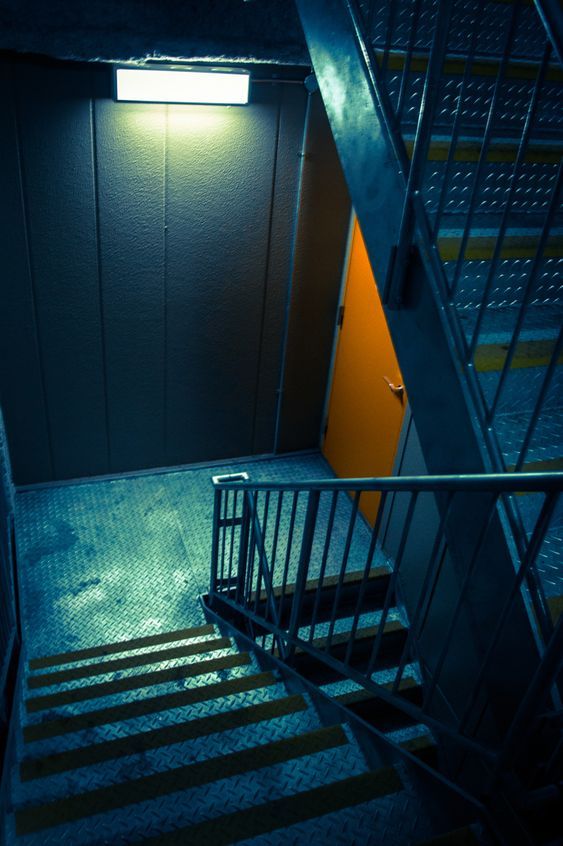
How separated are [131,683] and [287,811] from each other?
1482 millimetres

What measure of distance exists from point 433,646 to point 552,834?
2185 mm

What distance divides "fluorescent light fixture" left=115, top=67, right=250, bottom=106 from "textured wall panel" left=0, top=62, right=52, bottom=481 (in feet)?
2.42

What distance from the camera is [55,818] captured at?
245cm

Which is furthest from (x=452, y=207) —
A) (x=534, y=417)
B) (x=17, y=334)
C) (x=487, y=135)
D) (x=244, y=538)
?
(x=17, y=334)

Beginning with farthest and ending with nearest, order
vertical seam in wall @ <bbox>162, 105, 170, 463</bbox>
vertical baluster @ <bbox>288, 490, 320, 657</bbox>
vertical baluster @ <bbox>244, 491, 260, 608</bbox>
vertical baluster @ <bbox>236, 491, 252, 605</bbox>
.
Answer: vertical seam in wall @ <bbox>162, 105, 170, 463</bbox> < vertical baluster @ <bbox>236, 491, 252, 605</bbox> < vertical baluster @ <bbox>244, 491, 260, 608</bbox> < vertical baluster @ <bbox>288, 490, 320, 657</bbox>

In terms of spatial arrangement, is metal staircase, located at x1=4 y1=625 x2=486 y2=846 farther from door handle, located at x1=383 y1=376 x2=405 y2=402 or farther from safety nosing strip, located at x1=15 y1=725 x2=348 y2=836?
door handle, located at x1=383 y1=376 x2=405 y2=402

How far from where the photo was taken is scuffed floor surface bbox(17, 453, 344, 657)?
4.59m

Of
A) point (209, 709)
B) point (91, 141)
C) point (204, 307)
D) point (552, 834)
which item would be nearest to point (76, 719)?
point (209, 709)

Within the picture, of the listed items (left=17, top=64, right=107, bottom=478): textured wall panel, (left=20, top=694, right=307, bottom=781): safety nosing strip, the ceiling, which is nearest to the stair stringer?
(left=20, top=694, right=307, bottom=781): safety nosing strip

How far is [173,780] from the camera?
8.77 feet

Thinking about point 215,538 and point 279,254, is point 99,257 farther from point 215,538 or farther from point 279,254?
point 215,538

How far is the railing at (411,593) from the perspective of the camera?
199 centimetres

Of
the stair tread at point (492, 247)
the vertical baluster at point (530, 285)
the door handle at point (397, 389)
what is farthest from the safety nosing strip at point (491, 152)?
A: the door handle at point (397, 389)

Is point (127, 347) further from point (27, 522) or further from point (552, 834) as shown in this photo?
point (552, 834)
